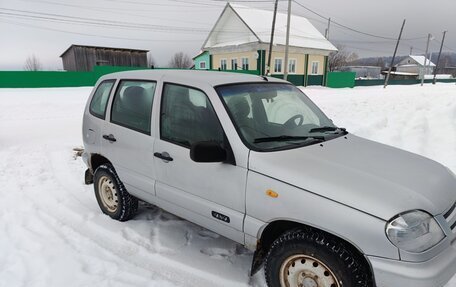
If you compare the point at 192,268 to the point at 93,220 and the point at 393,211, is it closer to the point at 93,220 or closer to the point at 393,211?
the point at 93,220

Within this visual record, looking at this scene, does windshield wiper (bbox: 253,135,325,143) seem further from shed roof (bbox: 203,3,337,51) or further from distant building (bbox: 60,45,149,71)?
distant building (bbox: 60,45,149,71)

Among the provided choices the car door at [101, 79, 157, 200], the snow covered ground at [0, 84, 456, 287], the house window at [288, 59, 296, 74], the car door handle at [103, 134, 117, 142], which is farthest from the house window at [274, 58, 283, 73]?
the car door handle at [103, 134, 117, 142]

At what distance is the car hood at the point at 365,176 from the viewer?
85.6 inches

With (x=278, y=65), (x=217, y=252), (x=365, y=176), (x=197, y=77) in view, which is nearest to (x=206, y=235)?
(x=217, y=252)

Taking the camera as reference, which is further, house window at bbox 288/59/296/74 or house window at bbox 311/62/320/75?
house window at bbox 311/62/320/75

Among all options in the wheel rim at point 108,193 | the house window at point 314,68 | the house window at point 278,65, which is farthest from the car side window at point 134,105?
the house window at point 314,68

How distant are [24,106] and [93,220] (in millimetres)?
12616

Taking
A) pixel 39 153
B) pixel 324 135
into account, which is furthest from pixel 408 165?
pixel 39 153

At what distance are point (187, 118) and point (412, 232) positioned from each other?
2102 mm

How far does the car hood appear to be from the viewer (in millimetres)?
2174

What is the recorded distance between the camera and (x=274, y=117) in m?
3.36

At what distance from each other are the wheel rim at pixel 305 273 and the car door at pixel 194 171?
0.48 metres

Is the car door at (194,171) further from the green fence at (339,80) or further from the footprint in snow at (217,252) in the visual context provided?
the green fence at (339,80)

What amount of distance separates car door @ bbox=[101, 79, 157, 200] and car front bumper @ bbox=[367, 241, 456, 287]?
2305 millimetres
